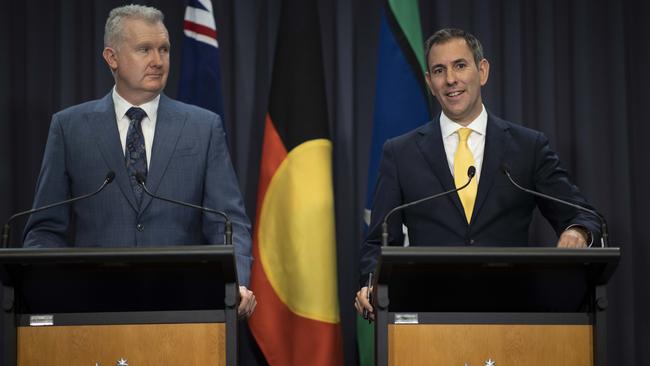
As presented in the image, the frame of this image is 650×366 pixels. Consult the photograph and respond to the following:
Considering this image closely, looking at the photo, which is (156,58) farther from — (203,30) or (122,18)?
(203,30)

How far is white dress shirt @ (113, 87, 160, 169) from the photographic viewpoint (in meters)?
3.10

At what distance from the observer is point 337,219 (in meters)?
4.52

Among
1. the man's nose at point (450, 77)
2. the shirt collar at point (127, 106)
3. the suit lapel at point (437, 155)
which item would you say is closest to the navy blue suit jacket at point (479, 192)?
the suit lapel at point (437, 155)

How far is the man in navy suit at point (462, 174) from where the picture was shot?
10.1ft

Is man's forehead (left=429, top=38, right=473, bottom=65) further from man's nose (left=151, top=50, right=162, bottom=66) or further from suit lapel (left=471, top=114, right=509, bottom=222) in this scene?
man's nose (left=151, top=50, right=162, bottom=66)

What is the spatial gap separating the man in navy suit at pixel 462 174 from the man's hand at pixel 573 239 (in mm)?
201

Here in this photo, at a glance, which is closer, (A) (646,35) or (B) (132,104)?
(B) (132,104)

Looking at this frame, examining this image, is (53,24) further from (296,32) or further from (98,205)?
(98,205)

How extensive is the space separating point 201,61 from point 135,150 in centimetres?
127

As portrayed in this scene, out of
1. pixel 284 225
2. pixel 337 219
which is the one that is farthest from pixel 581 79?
pixel 284 225

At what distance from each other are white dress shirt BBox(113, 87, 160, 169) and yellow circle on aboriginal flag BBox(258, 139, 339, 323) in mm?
1069

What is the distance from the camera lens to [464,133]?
3.25 meters

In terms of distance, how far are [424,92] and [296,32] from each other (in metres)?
0.67

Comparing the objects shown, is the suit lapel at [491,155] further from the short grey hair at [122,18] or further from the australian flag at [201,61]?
the australian flag at [201,61]
